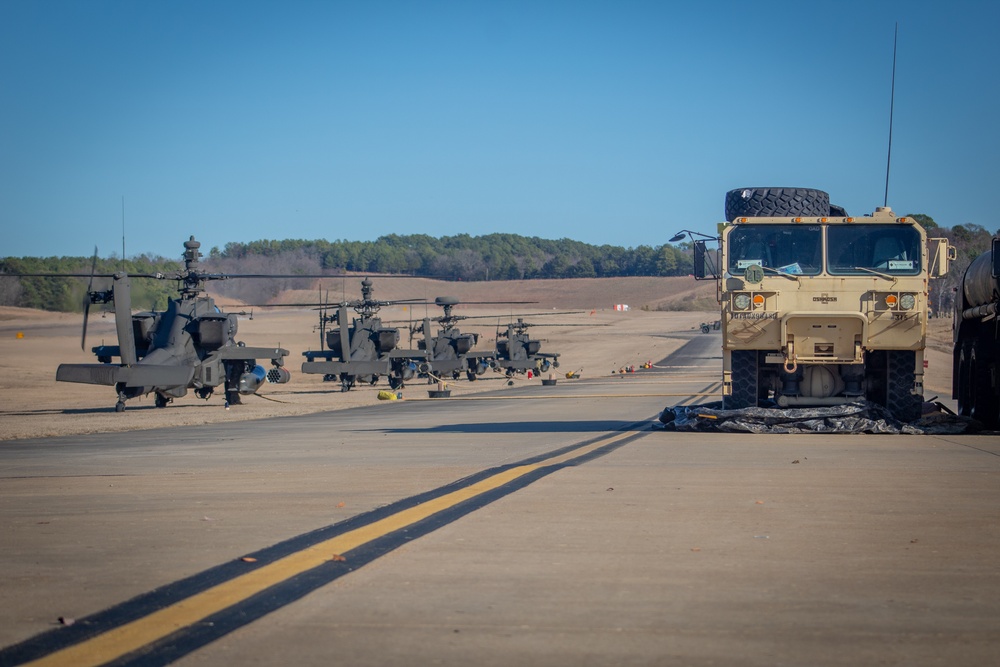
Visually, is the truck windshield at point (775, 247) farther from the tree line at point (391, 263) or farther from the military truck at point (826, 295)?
the tree line at point (391, 263)

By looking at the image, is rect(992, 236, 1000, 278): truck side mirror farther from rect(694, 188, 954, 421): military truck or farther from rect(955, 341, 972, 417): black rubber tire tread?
rect(955, 341, 972, 417): black rubber tire tread

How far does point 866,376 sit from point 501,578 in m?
12.0

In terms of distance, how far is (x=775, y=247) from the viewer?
52.4 feet

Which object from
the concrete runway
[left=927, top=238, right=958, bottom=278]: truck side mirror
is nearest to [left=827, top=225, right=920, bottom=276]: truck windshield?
[left=927, top=238, right=958, bottom=278]: truck side mirror

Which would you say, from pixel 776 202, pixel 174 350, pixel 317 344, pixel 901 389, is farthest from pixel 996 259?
pixel 317 344

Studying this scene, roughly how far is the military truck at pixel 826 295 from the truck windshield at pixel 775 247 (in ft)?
0.05

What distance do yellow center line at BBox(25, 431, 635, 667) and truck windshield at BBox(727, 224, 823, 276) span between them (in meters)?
8.48

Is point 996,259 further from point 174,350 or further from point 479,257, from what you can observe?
point 479,257

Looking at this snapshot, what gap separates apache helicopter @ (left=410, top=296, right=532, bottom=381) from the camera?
156 feet

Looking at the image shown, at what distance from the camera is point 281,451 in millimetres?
14172

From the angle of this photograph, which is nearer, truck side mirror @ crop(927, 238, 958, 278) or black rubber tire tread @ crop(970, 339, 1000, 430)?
truck side mirror @ crop(927, 238, 958, 278)

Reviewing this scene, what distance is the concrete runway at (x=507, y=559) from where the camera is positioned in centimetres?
467

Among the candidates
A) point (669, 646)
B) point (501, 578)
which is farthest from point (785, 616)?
point (501, 578)

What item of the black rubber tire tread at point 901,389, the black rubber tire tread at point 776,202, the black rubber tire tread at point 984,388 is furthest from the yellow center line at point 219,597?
the black rubber tire tread at point 984,388
